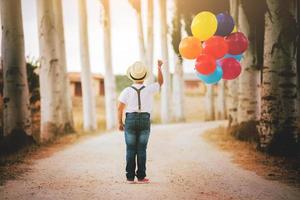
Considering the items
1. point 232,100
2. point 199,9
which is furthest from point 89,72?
point 232,100

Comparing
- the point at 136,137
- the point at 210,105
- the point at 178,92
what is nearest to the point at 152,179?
the point at 136,137

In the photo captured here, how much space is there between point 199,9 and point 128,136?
1074cm

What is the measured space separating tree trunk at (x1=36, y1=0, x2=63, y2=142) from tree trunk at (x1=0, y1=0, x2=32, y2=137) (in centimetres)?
343

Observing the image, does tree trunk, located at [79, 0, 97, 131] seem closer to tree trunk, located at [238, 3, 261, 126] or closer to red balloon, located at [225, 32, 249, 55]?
tree trunk, located at [238, 3, 261, 126]

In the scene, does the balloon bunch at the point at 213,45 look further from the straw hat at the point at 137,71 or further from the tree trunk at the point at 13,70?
the tree trunk at the point at 13,70

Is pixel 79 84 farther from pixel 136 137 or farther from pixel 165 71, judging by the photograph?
pixel 136 137

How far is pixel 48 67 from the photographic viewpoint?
1458 cm

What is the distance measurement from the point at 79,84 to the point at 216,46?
3856 cm

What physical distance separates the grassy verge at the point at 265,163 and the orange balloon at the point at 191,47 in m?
2.40

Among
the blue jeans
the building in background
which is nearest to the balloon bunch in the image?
the blue jeans

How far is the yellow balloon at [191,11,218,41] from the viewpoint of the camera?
9648mm

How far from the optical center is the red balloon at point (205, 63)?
10.1 meters

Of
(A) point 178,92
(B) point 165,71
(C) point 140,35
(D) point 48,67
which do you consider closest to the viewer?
(D) point 48,67

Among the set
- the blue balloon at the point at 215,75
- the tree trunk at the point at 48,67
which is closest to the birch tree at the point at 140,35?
the tree trunk at the point at 48,67
